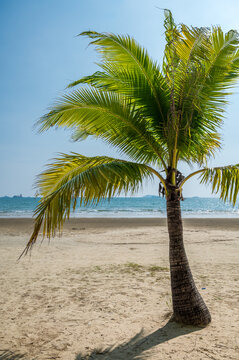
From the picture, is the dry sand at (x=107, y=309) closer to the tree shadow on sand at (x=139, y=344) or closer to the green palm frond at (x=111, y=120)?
the tree shadow on sand at (x=139, y=344)

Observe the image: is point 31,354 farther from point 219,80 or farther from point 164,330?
point 219,80

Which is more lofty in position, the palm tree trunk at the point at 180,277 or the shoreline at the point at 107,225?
the palm tree trunk at the point at 180,277

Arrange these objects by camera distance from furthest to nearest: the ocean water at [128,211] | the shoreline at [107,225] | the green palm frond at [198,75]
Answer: the ocean water at [128,211] < the shoreline at [107,225] < the green palm frond at [198,75]

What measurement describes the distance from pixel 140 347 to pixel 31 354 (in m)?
1.53

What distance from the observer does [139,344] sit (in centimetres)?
434

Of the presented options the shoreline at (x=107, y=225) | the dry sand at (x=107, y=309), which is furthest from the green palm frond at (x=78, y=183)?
the shoreline at (x=107, y=225)

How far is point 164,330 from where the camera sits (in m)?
4.74

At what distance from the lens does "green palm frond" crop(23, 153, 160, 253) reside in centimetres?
389

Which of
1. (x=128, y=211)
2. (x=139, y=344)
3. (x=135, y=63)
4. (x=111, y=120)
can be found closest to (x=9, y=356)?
(x=139, y=344)

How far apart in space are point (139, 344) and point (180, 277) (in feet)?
3.86

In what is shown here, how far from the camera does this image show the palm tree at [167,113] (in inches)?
179

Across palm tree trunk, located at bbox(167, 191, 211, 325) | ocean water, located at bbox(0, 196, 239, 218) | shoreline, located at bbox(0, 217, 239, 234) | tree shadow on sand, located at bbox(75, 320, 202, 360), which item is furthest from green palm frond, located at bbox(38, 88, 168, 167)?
shoreline, located at bbox(0, 217, 239, 234)

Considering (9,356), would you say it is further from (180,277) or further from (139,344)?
(180,277)

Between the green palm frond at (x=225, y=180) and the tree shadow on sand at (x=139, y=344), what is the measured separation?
86.5 inches
